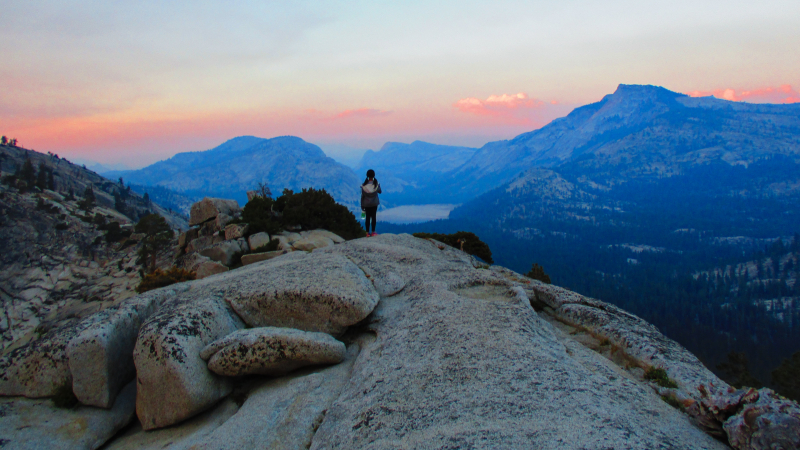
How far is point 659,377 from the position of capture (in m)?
8.67

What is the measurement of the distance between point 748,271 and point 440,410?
9347 inches

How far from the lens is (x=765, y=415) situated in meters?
6.12

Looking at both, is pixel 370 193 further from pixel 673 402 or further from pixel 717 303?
pixel 717 303

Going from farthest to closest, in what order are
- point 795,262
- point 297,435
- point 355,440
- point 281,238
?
point 795,262
point 281,238
point 297,435
point 355,440

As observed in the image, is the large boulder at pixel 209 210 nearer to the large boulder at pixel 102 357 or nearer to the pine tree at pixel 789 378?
the large boulder at pixel 102 357

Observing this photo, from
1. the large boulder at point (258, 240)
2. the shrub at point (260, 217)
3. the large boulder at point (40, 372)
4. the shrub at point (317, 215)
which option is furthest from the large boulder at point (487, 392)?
the shrub at point (317, 215)

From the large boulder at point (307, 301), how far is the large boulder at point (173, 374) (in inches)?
64.1

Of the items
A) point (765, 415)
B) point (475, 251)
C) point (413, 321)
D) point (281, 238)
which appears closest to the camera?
point (765, 415)

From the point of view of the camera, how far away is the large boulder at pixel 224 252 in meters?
28.2

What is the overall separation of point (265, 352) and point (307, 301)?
6.96 feet

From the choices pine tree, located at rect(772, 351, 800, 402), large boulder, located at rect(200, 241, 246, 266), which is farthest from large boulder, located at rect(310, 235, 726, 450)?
pine tree, located at rect(772, 351, 800, 402)

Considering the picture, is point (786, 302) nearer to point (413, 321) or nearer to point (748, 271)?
point (748, 271)

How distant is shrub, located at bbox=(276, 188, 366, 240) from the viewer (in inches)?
1283

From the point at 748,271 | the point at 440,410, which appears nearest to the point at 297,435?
the point at 440,410
